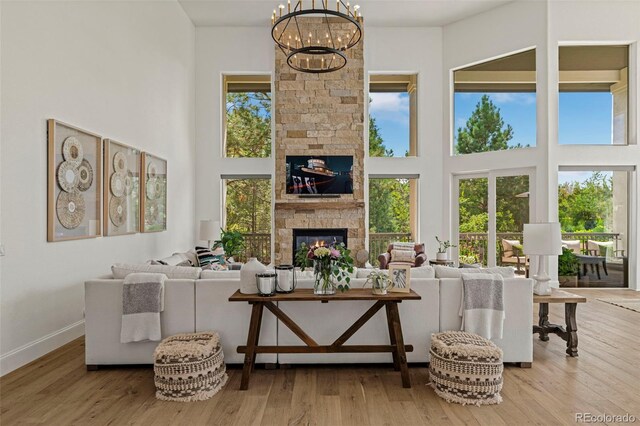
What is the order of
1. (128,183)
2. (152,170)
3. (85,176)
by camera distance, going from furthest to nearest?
1. (152,170)
2. (128,183)
3. (85,176)

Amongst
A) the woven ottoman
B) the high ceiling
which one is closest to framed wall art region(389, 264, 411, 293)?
the woven ottoman

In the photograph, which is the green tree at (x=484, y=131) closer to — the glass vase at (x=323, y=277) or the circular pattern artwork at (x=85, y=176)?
the glass vase at (x=323, y=277)

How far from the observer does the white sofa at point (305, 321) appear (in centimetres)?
325

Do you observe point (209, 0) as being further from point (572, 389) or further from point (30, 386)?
point (572, 389)

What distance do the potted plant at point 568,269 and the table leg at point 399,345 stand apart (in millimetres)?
5275

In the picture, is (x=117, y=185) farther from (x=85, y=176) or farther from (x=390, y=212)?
(x=390, y=212)

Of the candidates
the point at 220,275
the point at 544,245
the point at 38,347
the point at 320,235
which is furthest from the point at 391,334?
the point at 320,235

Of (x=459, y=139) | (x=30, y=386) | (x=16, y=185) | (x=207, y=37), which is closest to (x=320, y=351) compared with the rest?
(x=30, y=386)

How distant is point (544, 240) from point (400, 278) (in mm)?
1567

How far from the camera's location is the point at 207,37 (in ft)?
25.9

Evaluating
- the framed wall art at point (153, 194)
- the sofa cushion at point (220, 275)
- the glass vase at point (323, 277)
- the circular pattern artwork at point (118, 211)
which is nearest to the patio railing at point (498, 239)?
the glass vase at point (323, 277)

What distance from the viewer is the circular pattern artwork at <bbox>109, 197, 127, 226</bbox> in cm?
470

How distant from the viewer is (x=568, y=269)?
6.95m

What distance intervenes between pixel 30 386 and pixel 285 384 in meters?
1.88
